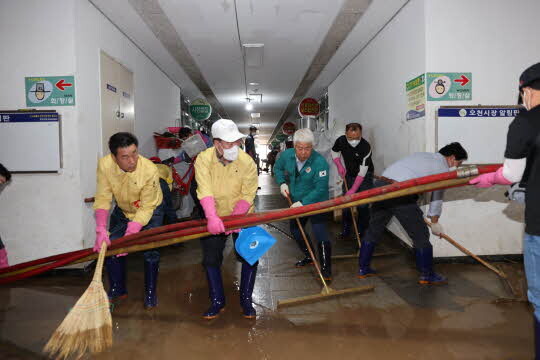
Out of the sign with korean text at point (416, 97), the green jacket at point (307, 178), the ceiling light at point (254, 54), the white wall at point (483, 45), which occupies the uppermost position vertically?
the ceiling light at point (254, 54)

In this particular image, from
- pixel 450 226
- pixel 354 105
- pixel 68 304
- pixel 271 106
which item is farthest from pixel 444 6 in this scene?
pixel 271 106

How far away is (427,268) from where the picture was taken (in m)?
3.54

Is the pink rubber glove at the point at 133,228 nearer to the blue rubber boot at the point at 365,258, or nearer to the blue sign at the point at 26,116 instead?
the blue sign at the point at 26,116

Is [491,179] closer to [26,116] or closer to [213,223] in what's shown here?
[213,223]

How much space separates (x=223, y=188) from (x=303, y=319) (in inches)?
44.9

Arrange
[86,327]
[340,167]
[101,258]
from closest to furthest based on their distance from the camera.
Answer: [86,327], [101,258], [340,167]

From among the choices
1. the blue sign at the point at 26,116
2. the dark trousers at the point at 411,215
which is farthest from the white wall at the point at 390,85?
the blue sign at the point at 26,116

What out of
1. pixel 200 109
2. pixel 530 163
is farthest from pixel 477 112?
pixel 200 109

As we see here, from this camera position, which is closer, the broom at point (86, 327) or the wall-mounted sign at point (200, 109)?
the broom at point (86, 327)

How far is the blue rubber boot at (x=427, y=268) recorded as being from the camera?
3.50 meters

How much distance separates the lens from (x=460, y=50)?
403cm

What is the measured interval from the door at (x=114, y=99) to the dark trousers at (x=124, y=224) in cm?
170

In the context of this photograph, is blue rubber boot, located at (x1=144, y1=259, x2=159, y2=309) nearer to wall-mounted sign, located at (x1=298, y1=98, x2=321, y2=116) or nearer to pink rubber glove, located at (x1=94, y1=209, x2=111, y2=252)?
pink rubber glove, located at (x1=94, y1=209, x2=111, y2=252)

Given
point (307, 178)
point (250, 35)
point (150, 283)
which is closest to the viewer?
point (150, 283)
